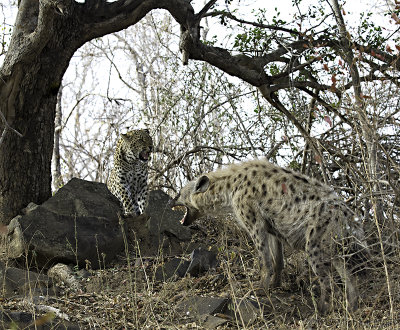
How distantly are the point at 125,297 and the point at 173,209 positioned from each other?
2464mm

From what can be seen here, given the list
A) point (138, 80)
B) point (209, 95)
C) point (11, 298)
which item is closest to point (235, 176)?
point (11, 298)

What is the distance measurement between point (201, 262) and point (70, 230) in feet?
5.52

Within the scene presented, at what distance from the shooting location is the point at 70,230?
25.0 ft

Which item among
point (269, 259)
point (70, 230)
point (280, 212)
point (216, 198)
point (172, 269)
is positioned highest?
point (216, 198)

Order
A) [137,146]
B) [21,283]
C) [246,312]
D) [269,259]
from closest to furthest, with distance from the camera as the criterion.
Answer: [246,312], [21,283], [269,259], [137,146]

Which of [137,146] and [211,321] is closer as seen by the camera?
[211,321]

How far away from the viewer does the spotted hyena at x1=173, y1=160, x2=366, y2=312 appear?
606 cm

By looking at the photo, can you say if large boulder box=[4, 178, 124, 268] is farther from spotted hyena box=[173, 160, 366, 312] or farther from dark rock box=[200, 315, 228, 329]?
dark rock box=[200, 315, 228, 329]

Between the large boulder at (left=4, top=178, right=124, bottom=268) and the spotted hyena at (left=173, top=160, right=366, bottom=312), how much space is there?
1.08 m

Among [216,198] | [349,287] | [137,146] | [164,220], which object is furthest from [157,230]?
[349,287]

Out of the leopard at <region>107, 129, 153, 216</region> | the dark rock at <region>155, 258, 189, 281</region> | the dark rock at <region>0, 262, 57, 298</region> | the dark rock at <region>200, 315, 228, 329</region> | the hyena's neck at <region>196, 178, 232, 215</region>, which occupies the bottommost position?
the dark rock at <region>200, 315, 228, 329</region>

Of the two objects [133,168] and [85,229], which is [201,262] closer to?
[85,229]

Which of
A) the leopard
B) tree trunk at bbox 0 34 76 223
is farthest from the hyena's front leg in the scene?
the leopard

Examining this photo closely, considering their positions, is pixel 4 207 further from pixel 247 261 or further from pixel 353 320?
pixel 353 320
